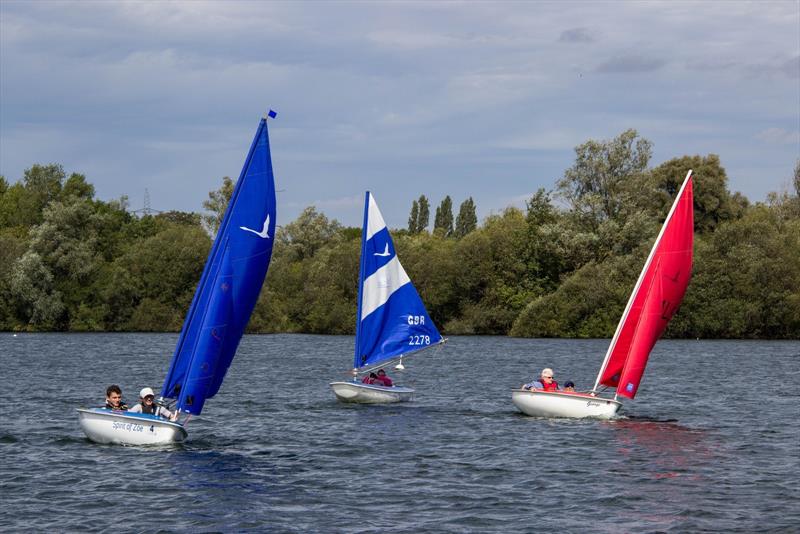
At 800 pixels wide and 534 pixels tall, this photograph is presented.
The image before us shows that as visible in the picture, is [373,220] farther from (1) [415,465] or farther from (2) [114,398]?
(2) [114,398]

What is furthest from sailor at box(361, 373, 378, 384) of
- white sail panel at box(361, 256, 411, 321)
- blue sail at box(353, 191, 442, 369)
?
white sail panel at box(361, 256, 411, 321)

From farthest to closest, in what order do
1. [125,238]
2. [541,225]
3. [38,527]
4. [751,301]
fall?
1. [125,238]
2. [541,225]
3. [751,301]
4. [38,527]

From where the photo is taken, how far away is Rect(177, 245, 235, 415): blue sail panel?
1206 inches

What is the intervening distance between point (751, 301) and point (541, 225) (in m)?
24.3

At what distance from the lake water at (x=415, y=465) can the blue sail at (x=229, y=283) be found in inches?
85.1

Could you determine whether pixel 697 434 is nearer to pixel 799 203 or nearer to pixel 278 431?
pixel 278 431

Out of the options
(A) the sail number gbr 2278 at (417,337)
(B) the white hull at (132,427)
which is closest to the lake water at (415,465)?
(B) the white hull at (132,427)

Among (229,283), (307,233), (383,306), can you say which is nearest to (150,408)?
(229,283)

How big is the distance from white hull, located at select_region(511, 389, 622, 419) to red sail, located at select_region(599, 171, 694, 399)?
2.34ft

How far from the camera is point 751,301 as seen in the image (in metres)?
109

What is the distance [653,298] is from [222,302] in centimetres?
1547

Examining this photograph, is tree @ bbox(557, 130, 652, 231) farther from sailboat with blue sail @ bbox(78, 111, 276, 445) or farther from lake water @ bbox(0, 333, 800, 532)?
sailboat with blue sail @ bbox(78, 111, 276, 445)

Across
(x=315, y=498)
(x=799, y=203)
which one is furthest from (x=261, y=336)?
(x=315, y=498)

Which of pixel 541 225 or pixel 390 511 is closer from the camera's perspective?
pixel 390 511
